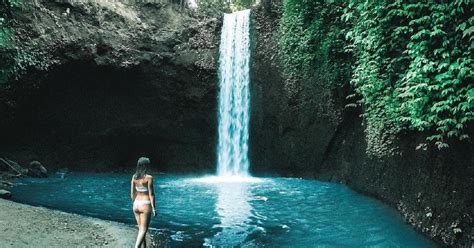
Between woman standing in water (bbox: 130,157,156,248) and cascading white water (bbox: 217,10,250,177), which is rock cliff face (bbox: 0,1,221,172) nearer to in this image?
cascading white water (bbox: 217,10,250,177)

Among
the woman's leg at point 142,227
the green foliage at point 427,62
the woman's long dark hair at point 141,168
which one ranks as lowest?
the woman's leg at point 142,227

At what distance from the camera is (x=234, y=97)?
58.9ft

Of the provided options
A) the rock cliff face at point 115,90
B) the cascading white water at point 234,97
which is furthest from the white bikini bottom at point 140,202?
the rock cliff face at point 115,90

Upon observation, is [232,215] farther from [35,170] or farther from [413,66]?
[35,170]

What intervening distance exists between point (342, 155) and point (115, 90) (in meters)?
10.5

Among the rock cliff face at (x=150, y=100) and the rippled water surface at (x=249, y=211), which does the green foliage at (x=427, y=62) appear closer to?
the rippled water surface at (x=249, y=211)

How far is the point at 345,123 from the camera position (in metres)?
13.9

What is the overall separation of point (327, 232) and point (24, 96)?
1342 centimetres

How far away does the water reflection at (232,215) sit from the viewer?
712 centimetres

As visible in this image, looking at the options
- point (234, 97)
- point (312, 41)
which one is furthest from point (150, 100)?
point (312, 41)

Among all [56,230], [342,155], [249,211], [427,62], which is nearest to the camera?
[427,62]

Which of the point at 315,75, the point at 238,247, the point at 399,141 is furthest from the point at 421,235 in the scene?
the point at 315,75

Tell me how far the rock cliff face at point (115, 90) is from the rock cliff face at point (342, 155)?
8.25ft

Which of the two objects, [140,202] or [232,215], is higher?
[140,202]
